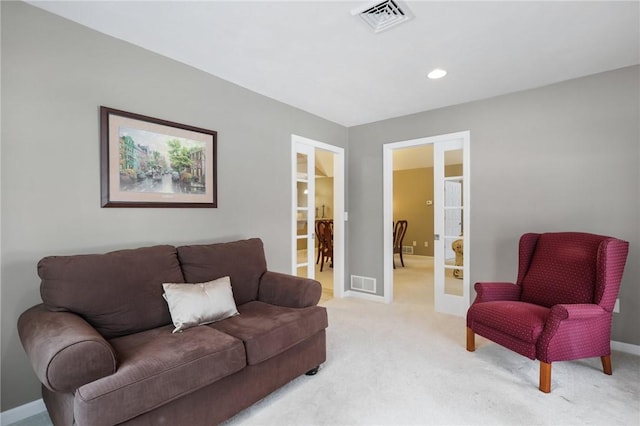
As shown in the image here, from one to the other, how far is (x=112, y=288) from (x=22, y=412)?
2.93 ft

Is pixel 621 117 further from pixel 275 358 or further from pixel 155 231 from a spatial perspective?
pixel 155 231

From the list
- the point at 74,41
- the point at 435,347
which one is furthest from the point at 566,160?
the point at 74,41

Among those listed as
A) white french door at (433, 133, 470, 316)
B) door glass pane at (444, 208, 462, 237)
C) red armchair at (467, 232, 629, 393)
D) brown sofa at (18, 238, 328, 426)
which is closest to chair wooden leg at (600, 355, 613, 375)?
red armchair at (467, 232, 629, 393)

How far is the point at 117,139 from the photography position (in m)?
2.23

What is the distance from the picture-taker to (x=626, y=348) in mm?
2701

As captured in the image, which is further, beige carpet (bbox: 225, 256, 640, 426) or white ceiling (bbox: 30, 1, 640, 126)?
white ceiling (bbox: 30, 1, 640, 126)

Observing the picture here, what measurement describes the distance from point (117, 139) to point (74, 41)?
648 millimetres

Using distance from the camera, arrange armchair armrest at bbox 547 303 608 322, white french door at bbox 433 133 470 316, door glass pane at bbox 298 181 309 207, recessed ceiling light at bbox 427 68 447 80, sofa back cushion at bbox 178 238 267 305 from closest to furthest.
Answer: armchair armrest at bbox 547 303 608 322, sofa back cushion at bbox 178 238 267 305, recessed ceiling light at bbox 427 68 447 80, white french door at bbox 433 133 470 316, door glass pane at bbox 298 181 309 207

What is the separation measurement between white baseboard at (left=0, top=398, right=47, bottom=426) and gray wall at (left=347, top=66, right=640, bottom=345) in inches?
149

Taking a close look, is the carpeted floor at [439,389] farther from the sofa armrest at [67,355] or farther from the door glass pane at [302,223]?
the door glass pane at [302,223]

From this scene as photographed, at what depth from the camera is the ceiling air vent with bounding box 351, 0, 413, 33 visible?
1894 millimetres

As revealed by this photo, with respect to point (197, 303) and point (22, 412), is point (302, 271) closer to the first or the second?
point (197, 303)

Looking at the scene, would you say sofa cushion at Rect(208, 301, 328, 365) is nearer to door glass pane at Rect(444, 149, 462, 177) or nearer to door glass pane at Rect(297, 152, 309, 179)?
door glass pane at Rect(297, 152, 309, 179)

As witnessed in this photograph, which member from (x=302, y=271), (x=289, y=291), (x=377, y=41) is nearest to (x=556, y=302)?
(x=289, y=291)
